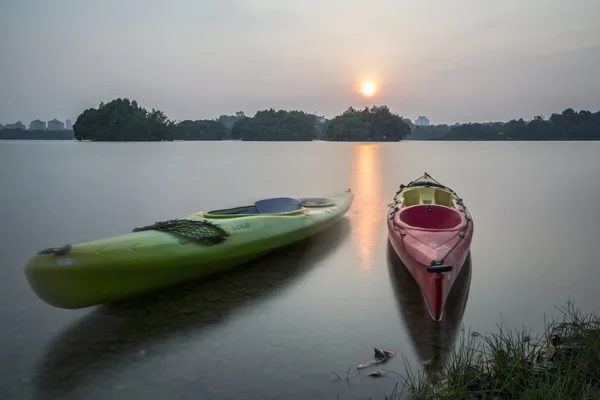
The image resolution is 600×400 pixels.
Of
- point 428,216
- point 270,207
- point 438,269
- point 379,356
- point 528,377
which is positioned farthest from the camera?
point 270,207

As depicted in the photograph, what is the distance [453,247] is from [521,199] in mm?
8778

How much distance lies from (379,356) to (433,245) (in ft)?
5.16

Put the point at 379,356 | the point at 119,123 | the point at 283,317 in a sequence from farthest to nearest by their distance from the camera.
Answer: the point at 119,123
the point at 283,317
the point at 379,356

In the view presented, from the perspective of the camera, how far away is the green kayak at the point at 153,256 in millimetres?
4070

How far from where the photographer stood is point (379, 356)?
3676 mm

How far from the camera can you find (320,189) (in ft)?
50.7

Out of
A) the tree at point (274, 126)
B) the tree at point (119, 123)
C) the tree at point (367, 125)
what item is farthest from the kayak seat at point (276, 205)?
the tree at point (274, 126)

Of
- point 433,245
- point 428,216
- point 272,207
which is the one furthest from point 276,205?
point 433,245

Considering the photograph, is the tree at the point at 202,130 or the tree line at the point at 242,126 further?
the tree at the point at 202,130

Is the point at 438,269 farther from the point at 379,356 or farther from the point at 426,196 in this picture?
the point at 426,196

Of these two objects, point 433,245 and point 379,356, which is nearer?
point 379,356

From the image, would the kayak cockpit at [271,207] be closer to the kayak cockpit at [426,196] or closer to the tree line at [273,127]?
the kayak cockpit at [426,196]

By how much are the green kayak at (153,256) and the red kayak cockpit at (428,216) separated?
5.00 feet

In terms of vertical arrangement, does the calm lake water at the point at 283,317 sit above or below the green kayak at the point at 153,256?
below
